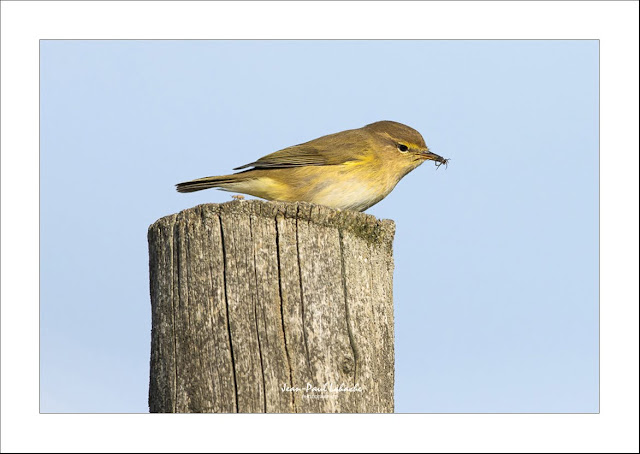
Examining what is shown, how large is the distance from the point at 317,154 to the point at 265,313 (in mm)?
3774

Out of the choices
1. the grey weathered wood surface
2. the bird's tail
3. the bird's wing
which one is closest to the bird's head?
the bird's wing

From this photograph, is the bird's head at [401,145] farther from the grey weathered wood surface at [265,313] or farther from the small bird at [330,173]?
the grey weathered wood surface at [265,313]

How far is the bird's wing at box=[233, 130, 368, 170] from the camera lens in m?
8.09

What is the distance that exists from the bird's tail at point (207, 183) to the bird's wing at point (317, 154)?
0.14m

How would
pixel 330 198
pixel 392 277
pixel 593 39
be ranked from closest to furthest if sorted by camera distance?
pixel 392 277, pixel 593 39, pixel 330 198

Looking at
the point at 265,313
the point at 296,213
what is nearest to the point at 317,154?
the point at 296,213

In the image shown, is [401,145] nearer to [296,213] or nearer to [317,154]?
[317,154]

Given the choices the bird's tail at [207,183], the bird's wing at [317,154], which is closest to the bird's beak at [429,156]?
the bird's wing at [317,154]

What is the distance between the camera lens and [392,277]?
535 centimetres

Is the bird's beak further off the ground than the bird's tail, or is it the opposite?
the bird's beak

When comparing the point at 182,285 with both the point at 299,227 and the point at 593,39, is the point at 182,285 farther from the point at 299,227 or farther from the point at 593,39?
the point at 593,39

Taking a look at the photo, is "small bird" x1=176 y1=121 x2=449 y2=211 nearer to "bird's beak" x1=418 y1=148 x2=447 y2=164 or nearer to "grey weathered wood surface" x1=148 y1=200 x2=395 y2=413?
"bird's beak" x1=418 y1=148 x2=447 y2=164

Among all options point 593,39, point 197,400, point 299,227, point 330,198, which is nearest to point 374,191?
point 330,198

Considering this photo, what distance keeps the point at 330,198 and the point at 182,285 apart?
3.33 m
